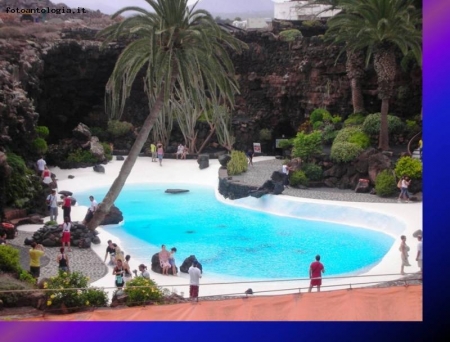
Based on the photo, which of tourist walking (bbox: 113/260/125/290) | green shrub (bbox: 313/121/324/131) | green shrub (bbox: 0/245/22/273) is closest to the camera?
tourist walking (bbox: 113/260/125/290)

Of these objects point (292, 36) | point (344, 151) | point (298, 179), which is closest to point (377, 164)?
point (344, 151)

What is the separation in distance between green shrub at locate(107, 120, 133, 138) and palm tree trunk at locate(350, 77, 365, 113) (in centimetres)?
832

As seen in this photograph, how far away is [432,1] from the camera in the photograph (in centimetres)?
711

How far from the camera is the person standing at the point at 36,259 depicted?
30.8 feet

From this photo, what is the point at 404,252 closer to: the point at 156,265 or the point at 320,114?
the point at 156,265

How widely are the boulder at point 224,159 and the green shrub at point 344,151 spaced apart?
512 centimetres

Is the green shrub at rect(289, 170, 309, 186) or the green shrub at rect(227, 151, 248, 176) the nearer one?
the green shrub at rect(227, 151, 248, 176)

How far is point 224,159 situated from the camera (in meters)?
11.4

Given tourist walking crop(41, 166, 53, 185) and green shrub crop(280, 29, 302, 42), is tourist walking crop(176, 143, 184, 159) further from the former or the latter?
green shrub crop(280, 29, 302, 42)

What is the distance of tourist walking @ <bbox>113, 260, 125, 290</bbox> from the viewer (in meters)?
9.10

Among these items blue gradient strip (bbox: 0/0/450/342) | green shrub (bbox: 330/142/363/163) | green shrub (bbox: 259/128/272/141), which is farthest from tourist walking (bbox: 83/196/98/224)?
green shrub (bbox: 330/142/363/163)

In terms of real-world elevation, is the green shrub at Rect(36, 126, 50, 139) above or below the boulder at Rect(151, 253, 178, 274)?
above

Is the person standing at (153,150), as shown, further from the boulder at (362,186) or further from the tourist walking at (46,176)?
the boulder at (362,186)

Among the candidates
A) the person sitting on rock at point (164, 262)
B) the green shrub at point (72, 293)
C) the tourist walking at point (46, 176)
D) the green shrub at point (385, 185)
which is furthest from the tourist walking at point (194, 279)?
the green shrub at point (385, 185)
